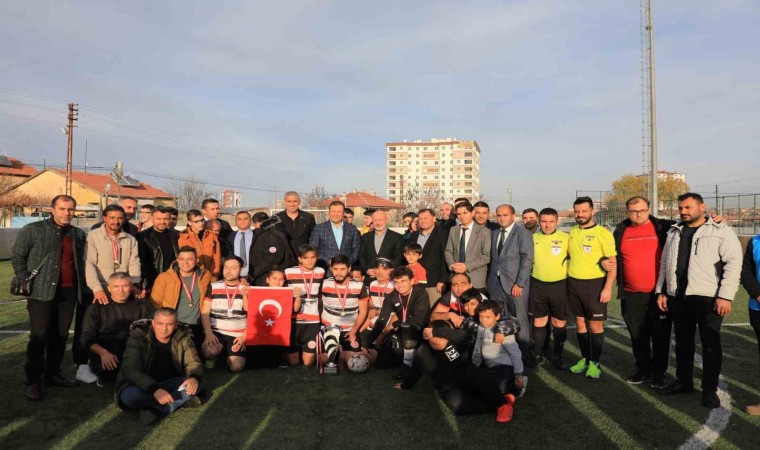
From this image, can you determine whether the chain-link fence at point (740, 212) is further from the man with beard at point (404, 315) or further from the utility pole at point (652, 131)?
the man with beard at point (404, 315)

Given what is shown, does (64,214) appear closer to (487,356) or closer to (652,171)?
(487,356)

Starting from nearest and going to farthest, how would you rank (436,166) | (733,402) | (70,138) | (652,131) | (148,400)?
(148,400)
(733,402)
(652,131)
(70,138)
(436,166)

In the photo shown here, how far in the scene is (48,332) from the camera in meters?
4.59

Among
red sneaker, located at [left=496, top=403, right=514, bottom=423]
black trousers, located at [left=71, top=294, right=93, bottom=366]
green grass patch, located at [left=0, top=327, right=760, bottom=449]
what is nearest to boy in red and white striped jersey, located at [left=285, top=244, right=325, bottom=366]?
green grass patch, located at [left=0, top=327, right=760, bottom=449]

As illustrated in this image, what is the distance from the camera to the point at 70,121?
31.5 metres

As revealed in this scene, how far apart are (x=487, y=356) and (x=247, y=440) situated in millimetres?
2271

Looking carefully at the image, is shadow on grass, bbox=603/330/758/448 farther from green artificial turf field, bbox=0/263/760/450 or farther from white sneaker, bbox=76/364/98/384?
white sneaker, bbox=76/364/98/384

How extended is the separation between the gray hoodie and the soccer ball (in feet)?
11.2

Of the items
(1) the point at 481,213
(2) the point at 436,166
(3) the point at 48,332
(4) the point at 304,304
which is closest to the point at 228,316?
(4) the point at 304,304

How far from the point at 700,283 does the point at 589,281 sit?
1087mm

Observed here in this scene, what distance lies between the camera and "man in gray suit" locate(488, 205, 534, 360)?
18.4 feet

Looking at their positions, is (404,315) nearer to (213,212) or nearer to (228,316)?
(228,316)

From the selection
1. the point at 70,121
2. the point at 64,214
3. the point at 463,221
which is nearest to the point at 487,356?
the point at 463,221

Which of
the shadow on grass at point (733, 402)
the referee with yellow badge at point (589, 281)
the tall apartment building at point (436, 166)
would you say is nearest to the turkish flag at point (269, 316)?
the referee with yellow badge at point (589, 281)
